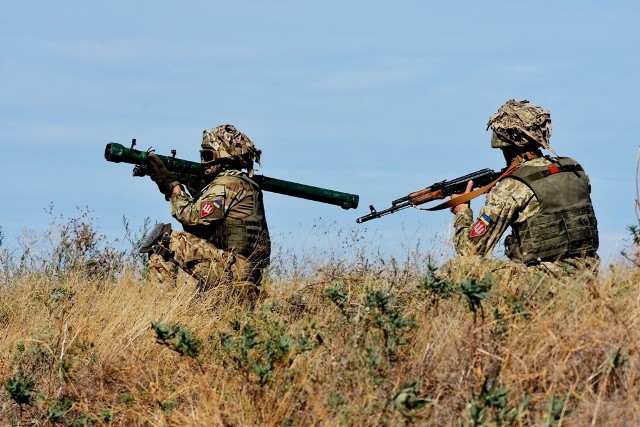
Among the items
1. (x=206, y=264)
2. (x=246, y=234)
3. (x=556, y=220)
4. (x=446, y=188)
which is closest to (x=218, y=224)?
(x=246, y=234)

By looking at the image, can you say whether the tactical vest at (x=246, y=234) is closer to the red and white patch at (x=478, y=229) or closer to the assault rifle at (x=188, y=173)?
the assault rifle at (x=188, y=173)

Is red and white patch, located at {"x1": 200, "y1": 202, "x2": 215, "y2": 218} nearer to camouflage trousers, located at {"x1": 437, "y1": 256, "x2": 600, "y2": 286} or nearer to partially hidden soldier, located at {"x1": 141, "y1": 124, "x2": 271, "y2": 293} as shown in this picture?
partially hidden soldier, located at {"x1": 141, "y1": 124, "x2": 271, "y2": 293}

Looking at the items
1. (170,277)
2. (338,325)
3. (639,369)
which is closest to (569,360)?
(639,369)

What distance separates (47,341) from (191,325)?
1060 mm

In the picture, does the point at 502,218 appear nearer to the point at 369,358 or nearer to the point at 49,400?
the point at 369,358

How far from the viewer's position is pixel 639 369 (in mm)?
5152

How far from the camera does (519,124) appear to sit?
8570 mm

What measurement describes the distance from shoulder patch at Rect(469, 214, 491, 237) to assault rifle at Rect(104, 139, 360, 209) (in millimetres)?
2562

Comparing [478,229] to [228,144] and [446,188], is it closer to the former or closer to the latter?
[446,188]

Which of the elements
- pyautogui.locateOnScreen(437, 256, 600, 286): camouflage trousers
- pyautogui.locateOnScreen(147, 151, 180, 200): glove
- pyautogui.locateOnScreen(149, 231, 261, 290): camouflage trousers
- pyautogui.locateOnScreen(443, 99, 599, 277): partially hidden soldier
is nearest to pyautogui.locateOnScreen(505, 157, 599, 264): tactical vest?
pyautogui.locateOnScreen(443, 99, 599, 277): partially hidden soldier

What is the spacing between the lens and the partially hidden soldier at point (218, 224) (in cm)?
944

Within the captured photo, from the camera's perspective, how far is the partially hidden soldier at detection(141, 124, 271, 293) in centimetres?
944

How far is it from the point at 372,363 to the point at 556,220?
127 inches

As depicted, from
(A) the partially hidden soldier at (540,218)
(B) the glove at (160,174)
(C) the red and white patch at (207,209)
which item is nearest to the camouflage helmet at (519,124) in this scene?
(A) the partially hidden soldier at (540,218)
